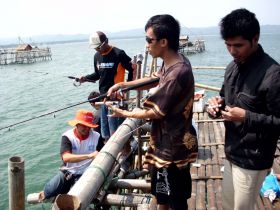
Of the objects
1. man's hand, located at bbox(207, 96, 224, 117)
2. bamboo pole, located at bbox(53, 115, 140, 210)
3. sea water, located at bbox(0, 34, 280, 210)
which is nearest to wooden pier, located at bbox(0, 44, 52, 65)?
sea water, located at bbox(0, 34, 280, 210)

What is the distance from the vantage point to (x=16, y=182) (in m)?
3.45

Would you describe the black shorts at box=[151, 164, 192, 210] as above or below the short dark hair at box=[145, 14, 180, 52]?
below

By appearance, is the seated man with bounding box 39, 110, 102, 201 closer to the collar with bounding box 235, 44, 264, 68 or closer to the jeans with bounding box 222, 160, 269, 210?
the jeans with bounding box 222, 160, 269, 210

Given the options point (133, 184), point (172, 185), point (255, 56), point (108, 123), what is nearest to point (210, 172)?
point (133, 184)

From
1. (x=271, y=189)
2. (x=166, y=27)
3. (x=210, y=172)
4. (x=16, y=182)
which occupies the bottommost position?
(x=210, y=172)

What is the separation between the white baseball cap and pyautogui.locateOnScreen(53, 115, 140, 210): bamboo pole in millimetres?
1799

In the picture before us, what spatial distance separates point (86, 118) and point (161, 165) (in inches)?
91.2

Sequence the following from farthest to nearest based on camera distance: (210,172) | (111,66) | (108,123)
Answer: (108,123) → (111,66) → (210,172)

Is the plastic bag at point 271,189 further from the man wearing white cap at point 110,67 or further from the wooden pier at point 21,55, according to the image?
the wooden pier at point 21,55

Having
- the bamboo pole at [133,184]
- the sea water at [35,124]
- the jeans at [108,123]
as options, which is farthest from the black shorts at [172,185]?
the sea water at [35,124]

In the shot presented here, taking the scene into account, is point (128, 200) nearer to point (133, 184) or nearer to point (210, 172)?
point (133, 184)

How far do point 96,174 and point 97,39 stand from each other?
3047mm

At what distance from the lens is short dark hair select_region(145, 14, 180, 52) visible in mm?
3004

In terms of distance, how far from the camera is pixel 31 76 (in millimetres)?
40969
